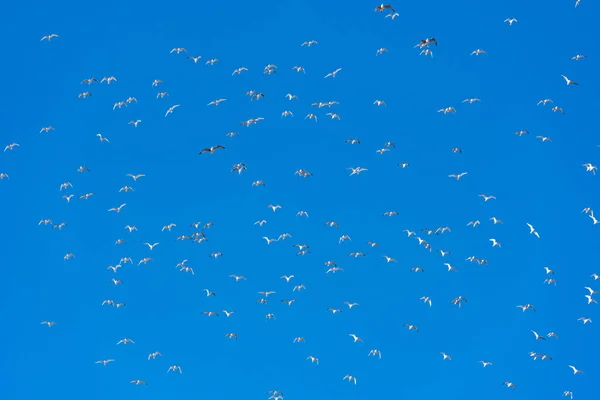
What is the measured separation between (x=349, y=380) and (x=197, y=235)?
12283 millimetres

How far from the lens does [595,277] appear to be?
52562 mm

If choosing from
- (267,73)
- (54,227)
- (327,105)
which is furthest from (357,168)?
(54,227)

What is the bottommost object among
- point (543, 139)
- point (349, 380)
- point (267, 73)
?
point (349, 380)

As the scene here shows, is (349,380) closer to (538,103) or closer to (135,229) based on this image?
(135,229)

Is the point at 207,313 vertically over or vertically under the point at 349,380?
over

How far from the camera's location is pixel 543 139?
5541 cm

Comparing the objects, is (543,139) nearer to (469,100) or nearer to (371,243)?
(469,100)

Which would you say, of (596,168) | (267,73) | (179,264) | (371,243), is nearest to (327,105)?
(267,73)

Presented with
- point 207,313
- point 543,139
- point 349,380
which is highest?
point 543,139

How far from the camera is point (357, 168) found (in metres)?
54.7

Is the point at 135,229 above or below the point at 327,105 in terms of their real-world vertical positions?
below

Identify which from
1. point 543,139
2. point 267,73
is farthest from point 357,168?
point 543,139

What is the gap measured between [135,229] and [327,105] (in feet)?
45.6

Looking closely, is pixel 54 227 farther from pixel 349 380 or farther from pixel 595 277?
pixel 595 277
